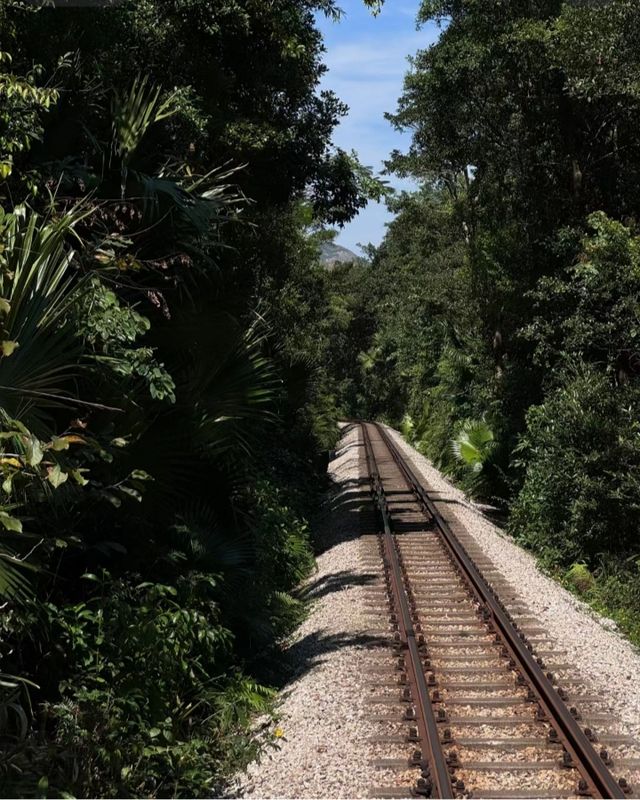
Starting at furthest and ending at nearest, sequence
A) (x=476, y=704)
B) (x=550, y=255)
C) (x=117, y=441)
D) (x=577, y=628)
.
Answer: (x=550, y=255), (x=577, y=628), (x=476, y=704), (x=117, y=441)

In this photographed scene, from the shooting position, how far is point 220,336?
749 cm

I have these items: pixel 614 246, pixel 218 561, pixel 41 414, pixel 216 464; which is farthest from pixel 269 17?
pixel 41 414

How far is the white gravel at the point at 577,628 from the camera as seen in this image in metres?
6.95

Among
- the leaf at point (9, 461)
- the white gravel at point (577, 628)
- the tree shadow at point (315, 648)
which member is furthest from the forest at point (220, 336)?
the white gravel at point (577, 628)

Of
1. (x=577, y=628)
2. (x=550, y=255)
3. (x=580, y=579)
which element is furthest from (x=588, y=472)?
(x=550, y=255)

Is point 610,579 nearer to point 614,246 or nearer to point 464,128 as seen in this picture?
point 614,246

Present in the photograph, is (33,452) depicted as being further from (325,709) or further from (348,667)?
(348,667)

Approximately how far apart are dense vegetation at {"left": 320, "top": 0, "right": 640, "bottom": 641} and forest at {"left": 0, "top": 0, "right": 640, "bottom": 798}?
71 millimetres

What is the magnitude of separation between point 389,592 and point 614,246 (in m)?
6.62

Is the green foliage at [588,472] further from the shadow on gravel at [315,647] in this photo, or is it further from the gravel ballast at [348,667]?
the shadow on gravel at [315,647]

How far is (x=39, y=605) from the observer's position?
5051 millimetres

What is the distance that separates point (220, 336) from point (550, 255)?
11.6 m

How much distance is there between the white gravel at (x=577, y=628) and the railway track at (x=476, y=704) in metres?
0.18

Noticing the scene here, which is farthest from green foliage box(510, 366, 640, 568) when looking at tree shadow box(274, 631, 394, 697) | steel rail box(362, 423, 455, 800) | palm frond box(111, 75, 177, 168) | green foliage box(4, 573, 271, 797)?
palm frond box(111, 75, 177, 168)
